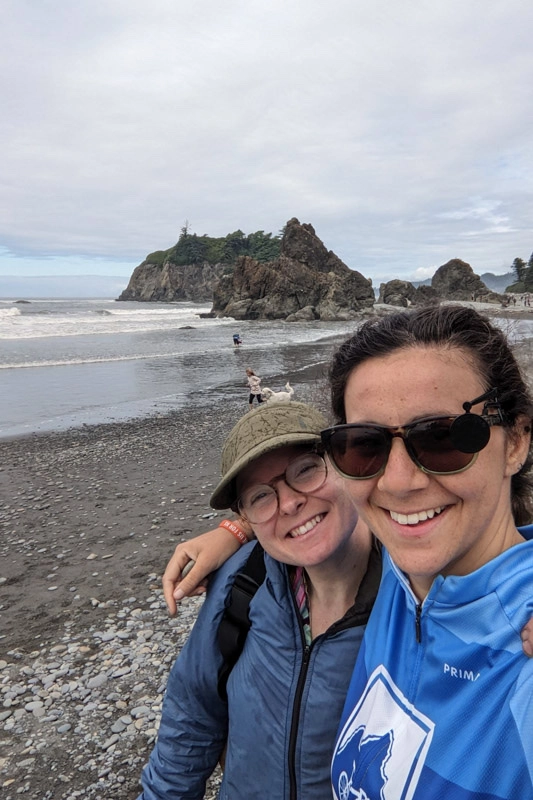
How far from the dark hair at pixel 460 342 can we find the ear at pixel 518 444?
0.07ft

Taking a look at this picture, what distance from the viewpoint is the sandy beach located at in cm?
363

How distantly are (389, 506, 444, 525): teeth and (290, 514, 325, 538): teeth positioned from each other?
0.48 meters

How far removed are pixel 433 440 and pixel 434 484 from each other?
0.12 m

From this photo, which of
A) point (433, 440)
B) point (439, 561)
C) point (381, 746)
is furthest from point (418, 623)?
point (433, 440)

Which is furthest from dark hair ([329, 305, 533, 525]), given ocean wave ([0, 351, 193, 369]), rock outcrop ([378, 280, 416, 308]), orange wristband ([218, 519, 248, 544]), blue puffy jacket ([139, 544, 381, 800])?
rock outcrop ([378, 280, 416, 308])

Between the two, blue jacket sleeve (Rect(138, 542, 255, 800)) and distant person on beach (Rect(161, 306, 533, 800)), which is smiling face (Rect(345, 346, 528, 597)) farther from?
blue jacket sleeve (Rect(138, 542, 255, 800))

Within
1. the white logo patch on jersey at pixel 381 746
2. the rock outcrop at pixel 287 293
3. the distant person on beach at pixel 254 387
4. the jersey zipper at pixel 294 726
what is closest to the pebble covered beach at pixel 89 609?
the jersey zipper at pixel 294 726

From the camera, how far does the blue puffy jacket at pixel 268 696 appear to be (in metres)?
1.67

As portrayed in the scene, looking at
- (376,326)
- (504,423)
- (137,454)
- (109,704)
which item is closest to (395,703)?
(504,423)

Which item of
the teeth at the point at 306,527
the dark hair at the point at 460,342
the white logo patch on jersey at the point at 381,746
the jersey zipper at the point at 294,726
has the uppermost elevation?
the dark hair at the point at 460,342

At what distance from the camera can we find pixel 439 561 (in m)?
1.31

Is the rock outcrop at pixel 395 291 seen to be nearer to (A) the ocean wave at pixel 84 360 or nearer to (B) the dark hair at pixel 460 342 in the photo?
(A) the ocean wave at pixel 84 360

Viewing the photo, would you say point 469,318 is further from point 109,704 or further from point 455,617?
point 109,704

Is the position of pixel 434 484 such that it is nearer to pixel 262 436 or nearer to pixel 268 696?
pixel 262 436
